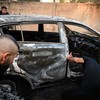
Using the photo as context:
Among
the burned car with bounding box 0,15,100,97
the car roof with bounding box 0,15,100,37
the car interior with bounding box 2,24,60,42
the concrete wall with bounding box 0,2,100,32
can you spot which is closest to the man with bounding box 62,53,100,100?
the burned car with bounding box 0,15,100,97

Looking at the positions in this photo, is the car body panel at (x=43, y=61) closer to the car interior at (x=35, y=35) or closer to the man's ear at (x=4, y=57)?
the car interior at (x=35, y=35)

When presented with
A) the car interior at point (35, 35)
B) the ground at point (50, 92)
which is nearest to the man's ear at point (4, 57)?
the car interior at point (35, 35)

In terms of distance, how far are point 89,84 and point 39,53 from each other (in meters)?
2.63

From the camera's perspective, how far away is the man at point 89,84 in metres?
3.53

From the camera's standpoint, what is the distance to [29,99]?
6.47 metres

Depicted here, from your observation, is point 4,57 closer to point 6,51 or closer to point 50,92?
point 6,51

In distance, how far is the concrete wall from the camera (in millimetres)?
14406

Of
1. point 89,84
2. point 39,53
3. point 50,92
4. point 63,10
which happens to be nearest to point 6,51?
point 89,84

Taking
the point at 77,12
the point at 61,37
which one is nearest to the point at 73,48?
the point at 61,37

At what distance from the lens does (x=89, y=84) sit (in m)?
3.57

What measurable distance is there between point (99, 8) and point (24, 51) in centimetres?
965

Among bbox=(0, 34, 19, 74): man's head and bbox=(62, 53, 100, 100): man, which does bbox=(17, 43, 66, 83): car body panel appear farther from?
bbox=(0, 34, 19, 74): man's head

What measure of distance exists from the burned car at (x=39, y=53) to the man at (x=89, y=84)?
2217mm

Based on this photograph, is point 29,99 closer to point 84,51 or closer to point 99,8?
point 84,51
